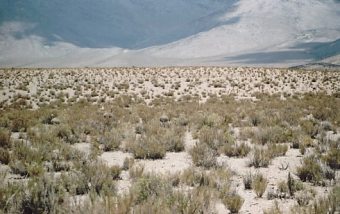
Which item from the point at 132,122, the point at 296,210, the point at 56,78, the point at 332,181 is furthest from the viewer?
the point at 56,78

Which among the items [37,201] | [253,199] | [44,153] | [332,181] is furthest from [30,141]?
[332,181]

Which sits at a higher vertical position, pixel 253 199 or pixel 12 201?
pixel 12 201

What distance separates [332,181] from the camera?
25.4ft

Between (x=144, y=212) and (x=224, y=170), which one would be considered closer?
(x=144, y=212)

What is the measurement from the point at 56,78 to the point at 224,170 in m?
35.8

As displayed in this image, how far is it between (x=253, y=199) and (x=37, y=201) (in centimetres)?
351

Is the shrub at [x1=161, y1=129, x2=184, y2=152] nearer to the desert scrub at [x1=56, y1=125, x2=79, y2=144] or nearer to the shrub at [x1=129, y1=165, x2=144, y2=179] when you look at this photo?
the desert scrub at [x1=56, y1=125, x2=79, y2=144]

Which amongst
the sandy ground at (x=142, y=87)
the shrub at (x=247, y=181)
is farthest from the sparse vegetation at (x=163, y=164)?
the sandy ground at (x=142, y=87)

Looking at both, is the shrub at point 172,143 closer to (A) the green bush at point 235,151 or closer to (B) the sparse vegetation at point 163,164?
(B) the sparse vegetation at point 163,164

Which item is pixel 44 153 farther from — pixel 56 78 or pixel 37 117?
pixel 56 78

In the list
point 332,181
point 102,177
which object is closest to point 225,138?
point 332,181

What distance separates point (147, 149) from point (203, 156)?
1508mm

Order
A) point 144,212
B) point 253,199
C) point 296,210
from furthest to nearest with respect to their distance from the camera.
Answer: point 253,199 → point 296,210 → point 144,212

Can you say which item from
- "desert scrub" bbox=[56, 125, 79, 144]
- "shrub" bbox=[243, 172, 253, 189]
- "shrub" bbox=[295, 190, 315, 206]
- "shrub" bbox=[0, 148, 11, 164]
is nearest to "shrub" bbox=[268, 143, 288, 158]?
"shrub" bbox=[243, 172, 253, 189]
